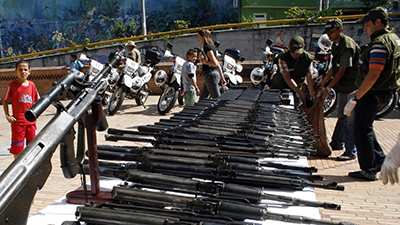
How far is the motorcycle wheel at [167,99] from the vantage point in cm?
984

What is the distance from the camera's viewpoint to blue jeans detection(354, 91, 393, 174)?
14.0 ft

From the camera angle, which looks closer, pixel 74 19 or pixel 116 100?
pixel 116 100

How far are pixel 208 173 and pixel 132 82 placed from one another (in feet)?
28.4

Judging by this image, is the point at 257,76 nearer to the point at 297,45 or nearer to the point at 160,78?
the point at 160,78

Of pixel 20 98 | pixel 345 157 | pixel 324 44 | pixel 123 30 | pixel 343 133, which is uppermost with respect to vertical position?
pixel 123 30

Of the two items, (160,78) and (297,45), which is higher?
(297,45)

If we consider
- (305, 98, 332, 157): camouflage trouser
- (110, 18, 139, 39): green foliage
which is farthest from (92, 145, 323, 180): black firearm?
(110, 18, 139, 39): green foliage

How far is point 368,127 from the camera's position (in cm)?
440

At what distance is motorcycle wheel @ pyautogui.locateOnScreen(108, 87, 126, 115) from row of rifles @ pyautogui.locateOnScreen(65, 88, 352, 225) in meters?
6.88

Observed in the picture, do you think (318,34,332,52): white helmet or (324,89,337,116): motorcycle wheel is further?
(318,34,332,52): white helmet

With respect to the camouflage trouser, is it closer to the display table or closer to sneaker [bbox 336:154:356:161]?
sneaker [bbox 336:154:356:161]

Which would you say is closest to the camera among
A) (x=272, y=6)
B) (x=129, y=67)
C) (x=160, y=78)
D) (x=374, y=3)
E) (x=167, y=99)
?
(x=167, y=99)

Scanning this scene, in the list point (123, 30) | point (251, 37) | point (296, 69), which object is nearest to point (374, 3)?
point (251, 37)

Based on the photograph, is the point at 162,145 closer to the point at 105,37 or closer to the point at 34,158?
the point at 34,158
